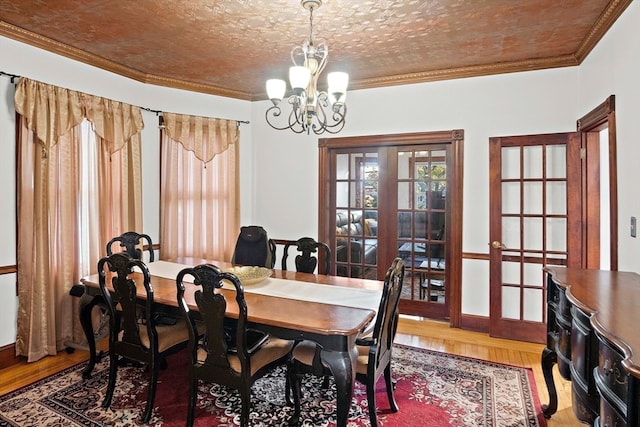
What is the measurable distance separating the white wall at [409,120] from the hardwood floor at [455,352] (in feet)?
1.01

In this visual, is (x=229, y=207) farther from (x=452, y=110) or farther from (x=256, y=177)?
(x=452, y=110)

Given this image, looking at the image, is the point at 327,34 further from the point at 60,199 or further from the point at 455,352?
the point at 455,352

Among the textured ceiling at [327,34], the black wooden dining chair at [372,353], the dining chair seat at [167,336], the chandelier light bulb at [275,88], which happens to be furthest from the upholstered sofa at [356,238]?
the dining chair seat at [167,336]

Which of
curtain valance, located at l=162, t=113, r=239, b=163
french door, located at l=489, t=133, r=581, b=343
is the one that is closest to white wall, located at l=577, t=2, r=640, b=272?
french door, located at l=489, t=133, r=581, b=343

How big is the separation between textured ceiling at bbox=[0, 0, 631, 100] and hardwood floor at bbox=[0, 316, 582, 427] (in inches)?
102

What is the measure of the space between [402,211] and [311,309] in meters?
2.33

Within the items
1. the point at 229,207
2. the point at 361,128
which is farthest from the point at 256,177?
the point at 361,128

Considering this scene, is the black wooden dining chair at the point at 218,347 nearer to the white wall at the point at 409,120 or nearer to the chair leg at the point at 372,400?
the chair leg at the point at 372,400

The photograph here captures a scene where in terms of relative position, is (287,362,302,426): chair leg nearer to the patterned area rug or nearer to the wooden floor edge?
the patterned area rug

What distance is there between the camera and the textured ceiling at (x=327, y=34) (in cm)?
265

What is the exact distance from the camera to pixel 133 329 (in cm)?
245

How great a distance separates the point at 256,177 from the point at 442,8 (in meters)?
3.06

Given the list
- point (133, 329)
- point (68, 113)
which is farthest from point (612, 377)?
point (68, 113)

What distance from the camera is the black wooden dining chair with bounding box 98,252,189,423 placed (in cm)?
234
